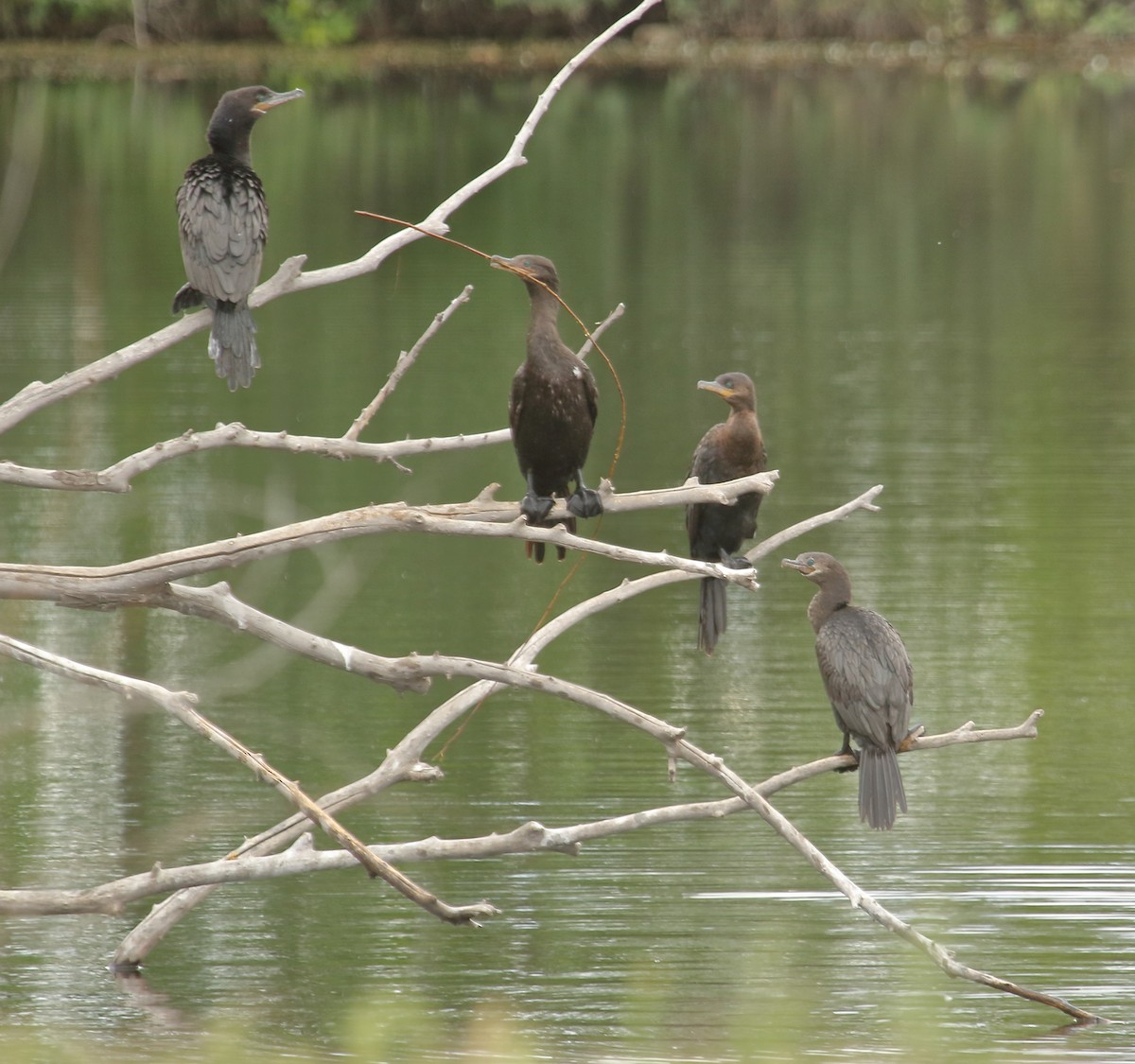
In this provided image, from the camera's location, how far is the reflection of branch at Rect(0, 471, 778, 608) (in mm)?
4242

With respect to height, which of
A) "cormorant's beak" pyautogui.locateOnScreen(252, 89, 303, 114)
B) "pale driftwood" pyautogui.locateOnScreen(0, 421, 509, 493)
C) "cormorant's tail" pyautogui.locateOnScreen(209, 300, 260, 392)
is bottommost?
"pale driftwood" pyautogui.locateOnScreen(0, 421, 509, 493)

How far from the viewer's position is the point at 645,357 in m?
14.3

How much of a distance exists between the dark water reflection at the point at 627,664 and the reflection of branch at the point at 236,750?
438 mm

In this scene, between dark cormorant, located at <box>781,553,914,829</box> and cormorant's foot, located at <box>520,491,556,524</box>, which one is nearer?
cormorant's foot, located at <box>520,491,556,524</box>

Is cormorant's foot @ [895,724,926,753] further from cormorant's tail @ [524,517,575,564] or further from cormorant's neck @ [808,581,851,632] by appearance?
cormorant's tail @ [524,517,575,564]

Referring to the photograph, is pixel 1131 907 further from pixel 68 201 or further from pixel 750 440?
pixel 68 201

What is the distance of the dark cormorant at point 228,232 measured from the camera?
17.3 ft

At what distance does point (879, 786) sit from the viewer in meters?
5.10

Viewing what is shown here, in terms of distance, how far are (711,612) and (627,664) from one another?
255cm

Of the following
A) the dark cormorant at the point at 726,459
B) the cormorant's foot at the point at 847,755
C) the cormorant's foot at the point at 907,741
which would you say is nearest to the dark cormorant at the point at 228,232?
the dark cormorant at the point at 726,459

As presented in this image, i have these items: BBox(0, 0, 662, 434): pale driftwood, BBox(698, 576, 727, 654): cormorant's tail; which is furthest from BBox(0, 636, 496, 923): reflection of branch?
BBox(698, 576, 727, 654): cormorant's tail

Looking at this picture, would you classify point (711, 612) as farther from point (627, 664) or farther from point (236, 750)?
point (627, 664)

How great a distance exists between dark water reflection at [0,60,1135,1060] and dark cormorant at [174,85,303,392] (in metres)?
0.43

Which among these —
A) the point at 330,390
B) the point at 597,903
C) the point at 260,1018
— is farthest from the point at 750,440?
the point at 330,390
